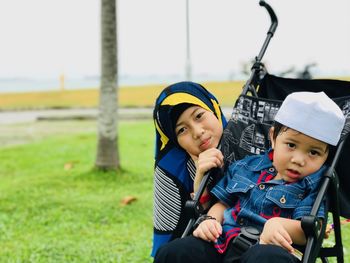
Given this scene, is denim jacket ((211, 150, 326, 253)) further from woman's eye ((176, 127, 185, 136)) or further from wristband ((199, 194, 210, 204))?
woman's eye ((176, 127, 185, 136))

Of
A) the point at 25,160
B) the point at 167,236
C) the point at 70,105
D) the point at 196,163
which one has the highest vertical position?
the point at 196,163

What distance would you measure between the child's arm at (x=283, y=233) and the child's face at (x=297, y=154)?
0.25 m

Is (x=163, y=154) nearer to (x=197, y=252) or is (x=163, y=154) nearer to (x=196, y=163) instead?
(x=196, y=163)

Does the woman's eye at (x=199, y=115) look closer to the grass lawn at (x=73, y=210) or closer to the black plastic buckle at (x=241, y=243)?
the black plastic buckle at (x=241, y=243)

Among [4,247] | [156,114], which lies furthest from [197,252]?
[4,247]

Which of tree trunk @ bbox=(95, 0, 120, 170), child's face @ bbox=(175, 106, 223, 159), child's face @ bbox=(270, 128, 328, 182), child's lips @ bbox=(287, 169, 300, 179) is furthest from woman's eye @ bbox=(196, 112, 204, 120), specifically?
tree trunk @ bbox=(95, 0, 120, 170)

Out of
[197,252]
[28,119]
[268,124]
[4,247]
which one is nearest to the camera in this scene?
[197,252]

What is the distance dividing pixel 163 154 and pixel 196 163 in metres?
0.22

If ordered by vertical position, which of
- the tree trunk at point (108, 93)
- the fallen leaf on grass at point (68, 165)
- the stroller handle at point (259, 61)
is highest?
the stroller handle at point (259, 61)

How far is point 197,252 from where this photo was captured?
2855mm

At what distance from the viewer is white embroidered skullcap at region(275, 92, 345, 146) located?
2828 millimetres

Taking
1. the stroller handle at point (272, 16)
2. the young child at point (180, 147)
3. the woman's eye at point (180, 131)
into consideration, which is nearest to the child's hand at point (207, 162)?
the young child at point (180, 147)

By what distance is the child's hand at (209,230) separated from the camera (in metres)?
2.92

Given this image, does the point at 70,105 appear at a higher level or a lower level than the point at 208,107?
lower
